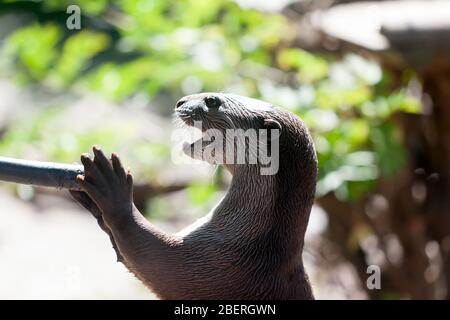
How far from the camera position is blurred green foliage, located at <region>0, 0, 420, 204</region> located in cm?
290

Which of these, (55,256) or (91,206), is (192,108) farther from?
(55,256)

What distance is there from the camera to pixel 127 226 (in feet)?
4.12

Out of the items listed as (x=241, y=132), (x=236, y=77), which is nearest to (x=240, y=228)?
(x=241, y=132)

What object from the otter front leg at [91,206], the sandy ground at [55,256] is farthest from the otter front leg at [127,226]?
the sandy ground at [55,256]

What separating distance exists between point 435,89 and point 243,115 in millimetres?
2084

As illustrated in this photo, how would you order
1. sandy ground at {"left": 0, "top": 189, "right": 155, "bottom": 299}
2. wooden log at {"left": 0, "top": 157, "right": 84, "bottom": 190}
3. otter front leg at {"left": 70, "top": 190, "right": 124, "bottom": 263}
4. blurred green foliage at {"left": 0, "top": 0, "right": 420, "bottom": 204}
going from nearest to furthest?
1. wooden log at {"left": 0, "top": 157, "right": 84, "bottom": 190}
2. otter front leg at {"left": 70, "top": 190, "right": 124, "bottom": 263}
3. blurred green foliage at {"left": 0, "top": 0, "right": 420, "bottom": 204}
4. sandy ground at {"left": 0, "top": 189, "right": 155, "bottom": 299}

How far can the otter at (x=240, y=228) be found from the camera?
4.26ft

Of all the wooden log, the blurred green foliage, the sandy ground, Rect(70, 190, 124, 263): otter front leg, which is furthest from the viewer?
the sandy ground

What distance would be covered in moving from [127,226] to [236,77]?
1.86 m

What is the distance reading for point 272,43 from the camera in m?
3.21

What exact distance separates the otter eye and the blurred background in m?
1.23

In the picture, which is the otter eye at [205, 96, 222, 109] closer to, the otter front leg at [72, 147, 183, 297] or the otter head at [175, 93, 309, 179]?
the otter head at [175, 93, 309, 179]

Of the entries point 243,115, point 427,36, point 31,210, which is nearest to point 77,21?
point 243,115

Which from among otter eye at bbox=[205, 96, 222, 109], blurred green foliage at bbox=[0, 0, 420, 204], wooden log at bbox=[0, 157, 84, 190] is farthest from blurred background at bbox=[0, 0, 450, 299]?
wooden log at bbox=[0, 157, 84, 190]
